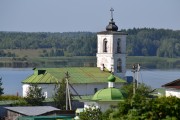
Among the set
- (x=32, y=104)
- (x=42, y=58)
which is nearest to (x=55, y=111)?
(x=32, y=104)

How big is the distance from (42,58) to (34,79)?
325 feet

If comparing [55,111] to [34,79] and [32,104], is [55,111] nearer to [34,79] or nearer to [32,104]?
[32,104]

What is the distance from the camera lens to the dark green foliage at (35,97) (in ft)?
176

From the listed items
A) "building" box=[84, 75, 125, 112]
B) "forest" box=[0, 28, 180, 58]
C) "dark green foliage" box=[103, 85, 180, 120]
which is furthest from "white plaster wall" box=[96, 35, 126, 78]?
"forest" box=[0, 28, 180, 58]

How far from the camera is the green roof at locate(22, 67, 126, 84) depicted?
5753 cm

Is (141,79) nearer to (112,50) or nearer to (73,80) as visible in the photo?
(112,50)

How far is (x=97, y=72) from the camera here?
5956 centimetres

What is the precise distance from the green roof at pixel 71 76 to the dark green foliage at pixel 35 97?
2.25m

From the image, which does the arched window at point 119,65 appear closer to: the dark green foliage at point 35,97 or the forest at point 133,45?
the dark green foliage at point 35,97

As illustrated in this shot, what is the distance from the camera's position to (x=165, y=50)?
160250 millimetres

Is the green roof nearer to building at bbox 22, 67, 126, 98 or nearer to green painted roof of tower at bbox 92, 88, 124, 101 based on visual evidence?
building at bbox 22, 67, 126, 98

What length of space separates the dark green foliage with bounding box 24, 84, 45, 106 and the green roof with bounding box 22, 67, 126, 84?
2.25m

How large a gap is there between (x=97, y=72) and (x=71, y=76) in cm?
195

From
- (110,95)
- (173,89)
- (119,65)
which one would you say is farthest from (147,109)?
(119,65)
